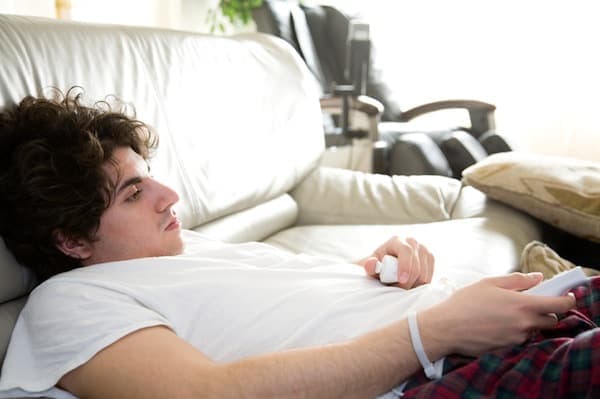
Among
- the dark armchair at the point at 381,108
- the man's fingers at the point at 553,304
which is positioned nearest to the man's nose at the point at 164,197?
the man's fingers at the point at 553,304

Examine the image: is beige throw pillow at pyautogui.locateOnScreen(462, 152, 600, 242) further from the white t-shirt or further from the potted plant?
the potted plant

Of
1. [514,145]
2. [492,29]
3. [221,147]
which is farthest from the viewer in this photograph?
[492,29]

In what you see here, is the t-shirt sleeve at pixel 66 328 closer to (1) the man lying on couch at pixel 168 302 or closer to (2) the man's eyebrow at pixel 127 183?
(1) the man lying on couch at pixel 168 302

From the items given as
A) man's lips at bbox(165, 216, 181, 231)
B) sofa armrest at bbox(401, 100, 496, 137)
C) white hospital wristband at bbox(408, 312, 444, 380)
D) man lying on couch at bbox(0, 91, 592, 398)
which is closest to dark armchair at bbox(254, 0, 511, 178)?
sofa armrest at bbox(401, 100, 496, 137)

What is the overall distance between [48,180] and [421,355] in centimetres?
57

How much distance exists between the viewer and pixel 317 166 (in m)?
2.25

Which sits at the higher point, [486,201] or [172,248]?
[172,248]

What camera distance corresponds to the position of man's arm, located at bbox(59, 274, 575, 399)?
78 cm

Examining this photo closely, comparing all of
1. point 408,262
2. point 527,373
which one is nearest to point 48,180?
point 408,262

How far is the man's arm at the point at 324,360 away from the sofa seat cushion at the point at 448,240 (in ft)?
2.21

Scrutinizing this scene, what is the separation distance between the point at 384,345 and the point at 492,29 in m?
3.16

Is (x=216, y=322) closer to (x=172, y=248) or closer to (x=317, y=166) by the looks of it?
(x=172, y=248)

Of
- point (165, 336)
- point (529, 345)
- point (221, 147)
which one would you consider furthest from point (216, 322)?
point (221, 147)

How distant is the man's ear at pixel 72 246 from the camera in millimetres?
1004
